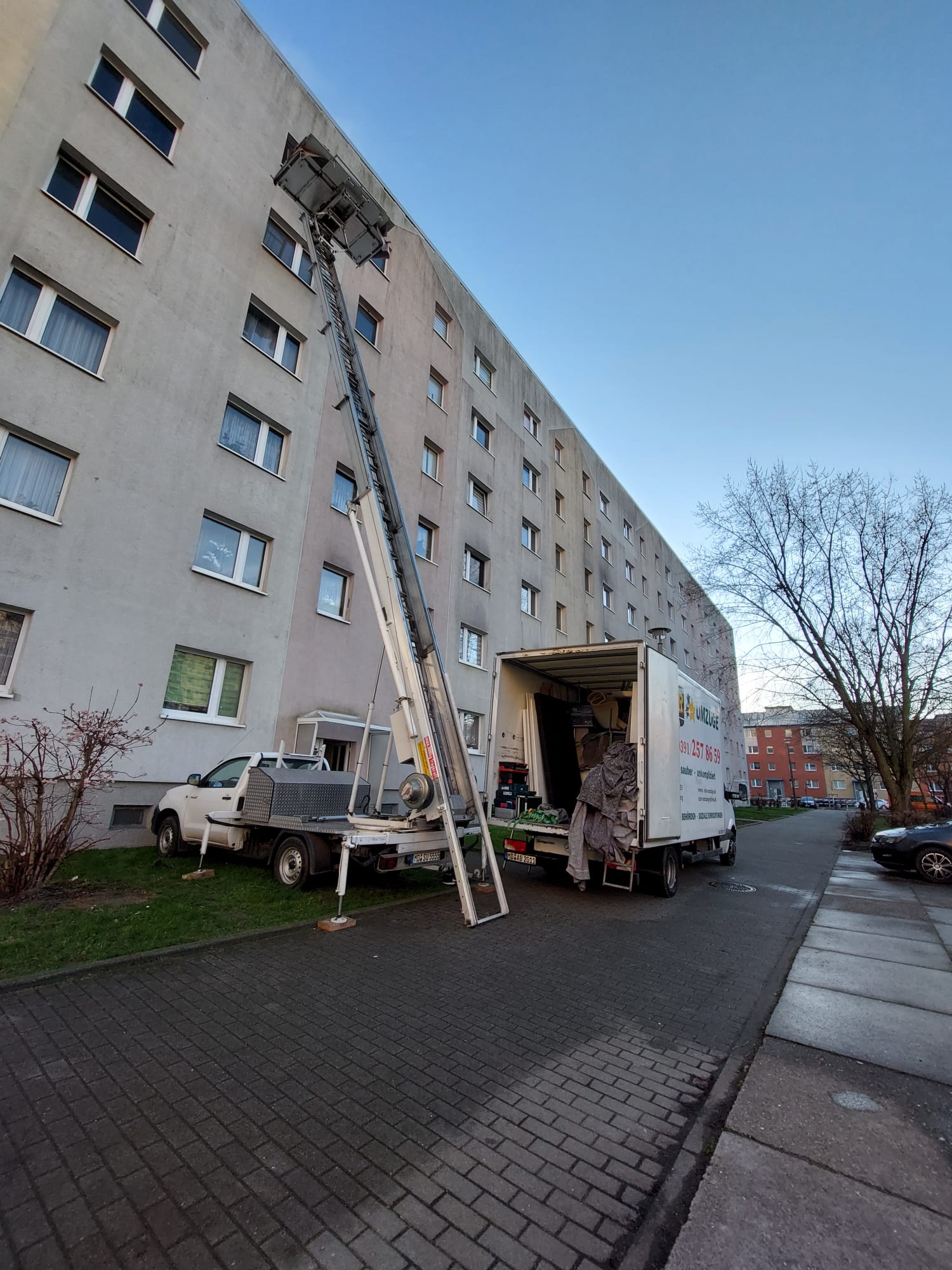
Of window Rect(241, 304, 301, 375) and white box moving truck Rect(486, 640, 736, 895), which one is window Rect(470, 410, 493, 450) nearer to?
window Rect(241, 304, 301, 375)

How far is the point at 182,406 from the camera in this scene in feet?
37.2

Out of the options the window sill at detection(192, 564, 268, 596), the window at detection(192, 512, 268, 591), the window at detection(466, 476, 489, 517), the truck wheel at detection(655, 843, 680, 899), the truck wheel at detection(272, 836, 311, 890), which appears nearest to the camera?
the truck wheel at detection(272, 836, 311, 890)

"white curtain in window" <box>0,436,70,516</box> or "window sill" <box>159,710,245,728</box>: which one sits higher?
"white curtain in window" <box>0,436,70,516</box>

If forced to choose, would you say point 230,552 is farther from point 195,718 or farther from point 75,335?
point 75,335

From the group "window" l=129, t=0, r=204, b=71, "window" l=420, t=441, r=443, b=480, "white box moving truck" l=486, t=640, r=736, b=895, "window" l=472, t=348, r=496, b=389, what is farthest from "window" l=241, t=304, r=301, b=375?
"white box moving truck" l=486, t=640, r=736, b=895

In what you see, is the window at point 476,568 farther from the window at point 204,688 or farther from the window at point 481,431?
the window at point 204,688

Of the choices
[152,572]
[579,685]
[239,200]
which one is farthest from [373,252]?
[579,685]

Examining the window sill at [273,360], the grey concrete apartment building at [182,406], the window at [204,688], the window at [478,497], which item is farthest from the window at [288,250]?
the window at [204,688]

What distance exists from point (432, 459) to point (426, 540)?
9.79 ft

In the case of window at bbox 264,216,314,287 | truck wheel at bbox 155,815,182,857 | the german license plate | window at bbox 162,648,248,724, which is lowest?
truck wheel at bbox 155,815,182,857

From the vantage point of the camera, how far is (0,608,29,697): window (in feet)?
28.7

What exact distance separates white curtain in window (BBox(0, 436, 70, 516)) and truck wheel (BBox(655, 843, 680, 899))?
11452 millimetres

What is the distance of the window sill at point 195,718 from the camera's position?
10445mm

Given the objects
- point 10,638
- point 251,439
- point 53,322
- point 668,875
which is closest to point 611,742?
point 668,875
